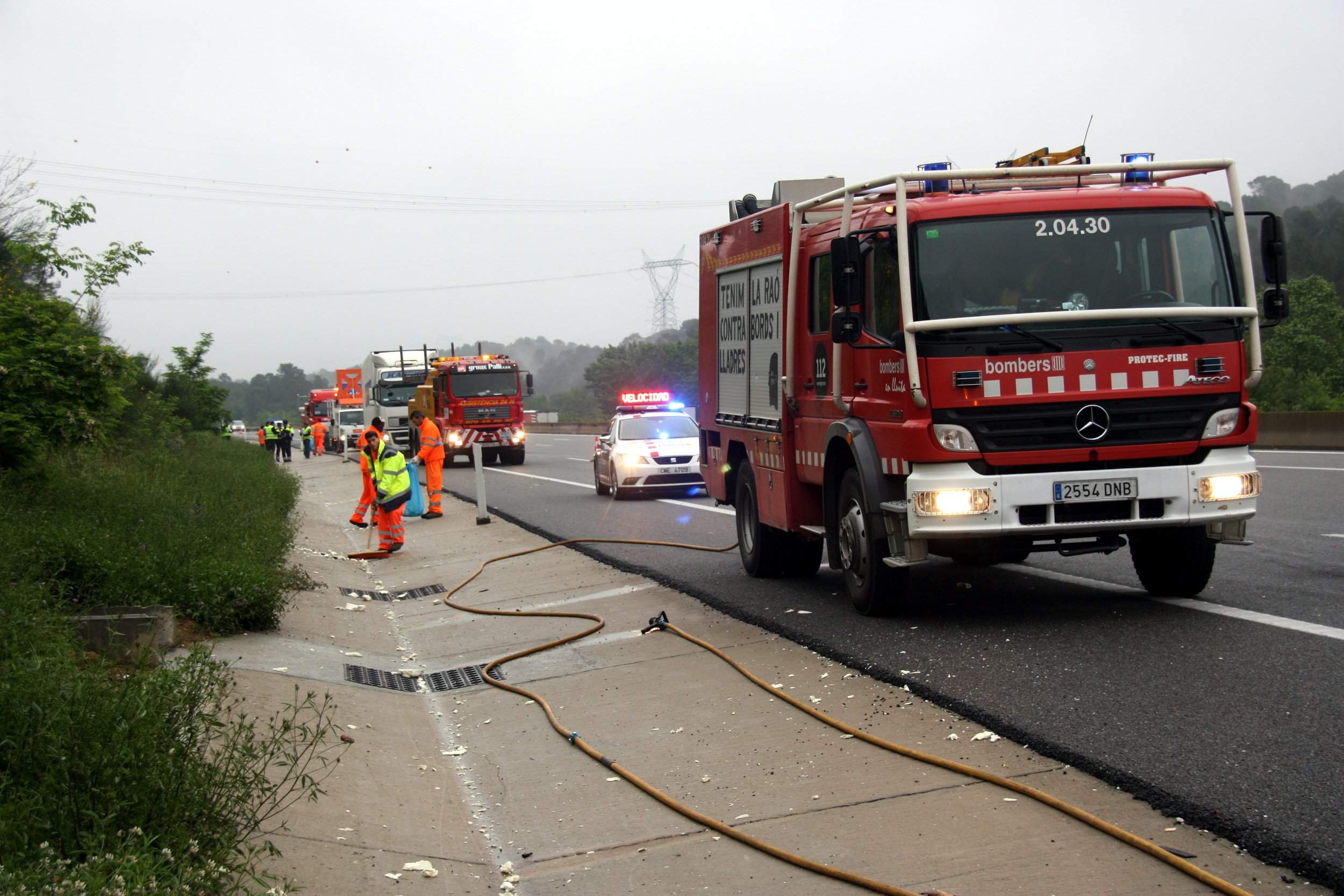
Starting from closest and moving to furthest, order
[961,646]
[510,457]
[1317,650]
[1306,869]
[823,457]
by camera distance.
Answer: [1306,869], [1317,650], [961,646], [823,457], [510,457]

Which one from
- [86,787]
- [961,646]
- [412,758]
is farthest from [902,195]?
[86,787]

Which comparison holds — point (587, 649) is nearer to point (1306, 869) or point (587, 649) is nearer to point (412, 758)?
point (412, 758)

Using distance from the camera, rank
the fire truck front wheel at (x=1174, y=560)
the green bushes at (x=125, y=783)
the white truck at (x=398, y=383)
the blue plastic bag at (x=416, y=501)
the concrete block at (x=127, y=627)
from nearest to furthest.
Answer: the green bushes at (x=125, y=783)
the concrete block at (x=127, y=627)
the fire truck front wheel at (x=1174, y=560)
the blue plastic bag at (x=416, y=501)
the white truck at (x=398, y=383)

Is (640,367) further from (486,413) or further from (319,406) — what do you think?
(486,413)

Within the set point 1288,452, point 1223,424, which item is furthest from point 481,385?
point 1223,424

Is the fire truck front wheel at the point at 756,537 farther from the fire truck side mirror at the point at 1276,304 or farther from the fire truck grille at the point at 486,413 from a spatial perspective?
the fire truck grille at the point at 486,413

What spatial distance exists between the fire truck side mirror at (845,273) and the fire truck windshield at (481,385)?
3066cm

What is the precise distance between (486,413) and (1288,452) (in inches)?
854

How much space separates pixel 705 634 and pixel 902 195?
3.44m

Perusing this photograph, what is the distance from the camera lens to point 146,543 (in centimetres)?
1041

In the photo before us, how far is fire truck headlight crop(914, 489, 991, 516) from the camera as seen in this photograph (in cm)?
814

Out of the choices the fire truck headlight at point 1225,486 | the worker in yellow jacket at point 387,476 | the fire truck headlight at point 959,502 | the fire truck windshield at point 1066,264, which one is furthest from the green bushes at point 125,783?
the worker in yellow jacket at point 387,476

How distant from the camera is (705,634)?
9.70 meters

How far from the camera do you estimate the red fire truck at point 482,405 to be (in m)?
38.4
